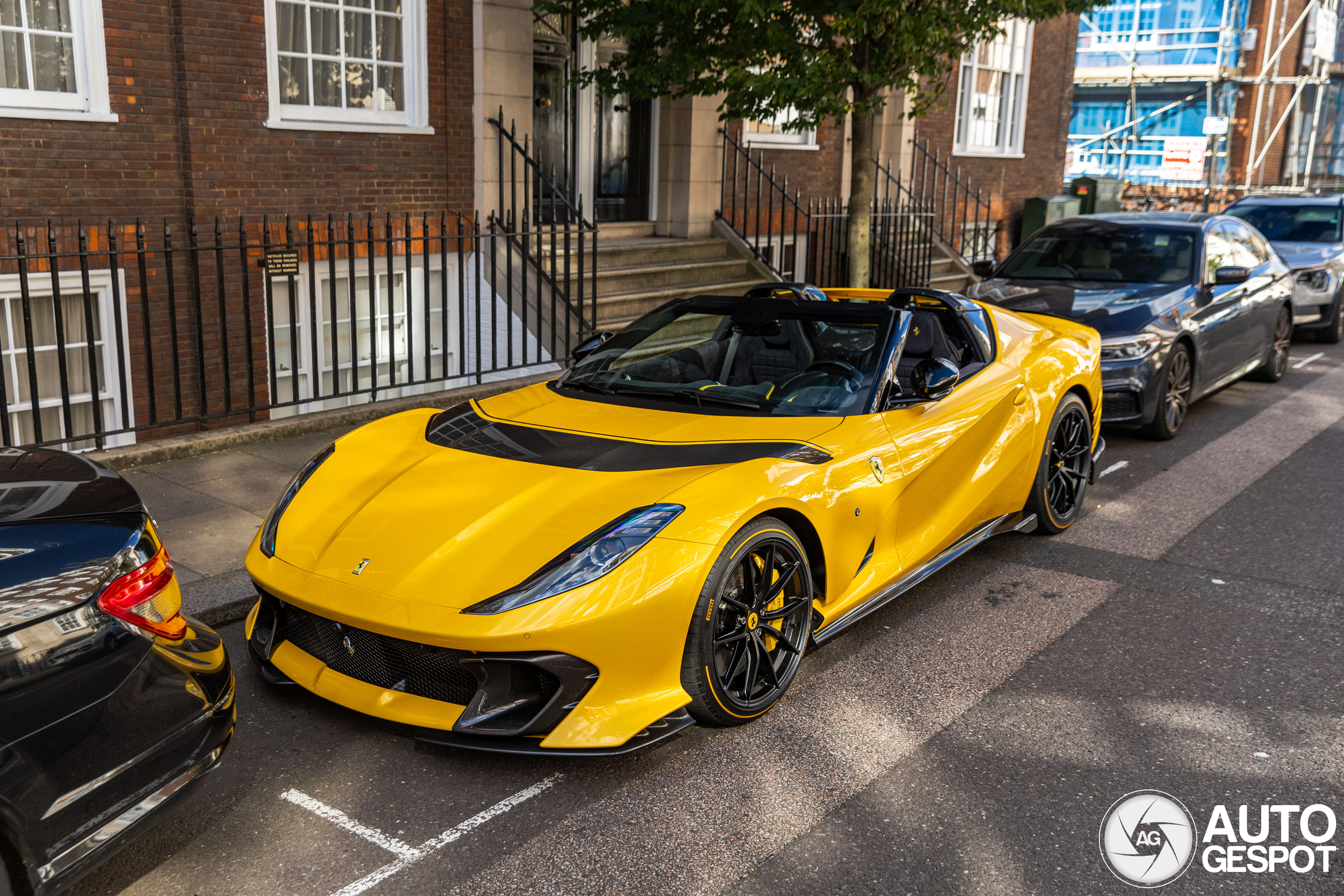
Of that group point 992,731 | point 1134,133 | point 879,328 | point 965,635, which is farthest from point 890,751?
point 1134,133

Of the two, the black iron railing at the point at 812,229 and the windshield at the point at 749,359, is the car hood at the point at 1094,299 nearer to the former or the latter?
the windshield at the point at 749,359

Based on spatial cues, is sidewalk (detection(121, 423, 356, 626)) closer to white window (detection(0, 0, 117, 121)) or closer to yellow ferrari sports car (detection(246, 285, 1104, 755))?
yellow ferrari sports car (detection(246, 285, 1104, 755))

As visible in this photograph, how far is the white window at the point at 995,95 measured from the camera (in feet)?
62.5

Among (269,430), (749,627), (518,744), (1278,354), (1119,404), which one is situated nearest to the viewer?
(518,744)

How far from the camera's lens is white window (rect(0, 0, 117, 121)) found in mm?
7879

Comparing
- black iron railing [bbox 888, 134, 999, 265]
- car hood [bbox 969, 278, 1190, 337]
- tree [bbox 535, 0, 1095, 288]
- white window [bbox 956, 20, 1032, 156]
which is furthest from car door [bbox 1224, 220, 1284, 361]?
white window [bbox 956, 20, 1032, 156]

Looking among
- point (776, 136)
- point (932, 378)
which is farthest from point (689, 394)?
point (776, 136)

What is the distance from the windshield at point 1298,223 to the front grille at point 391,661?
13.7m

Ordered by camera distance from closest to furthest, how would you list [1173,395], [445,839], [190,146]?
[445,839]
[190,146]
[1173,395]

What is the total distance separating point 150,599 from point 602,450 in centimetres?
187

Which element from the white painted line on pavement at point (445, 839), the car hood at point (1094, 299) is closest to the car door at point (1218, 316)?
the car hood at point (1094, 299)

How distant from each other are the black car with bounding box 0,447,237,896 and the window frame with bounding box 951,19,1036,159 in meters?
17.8

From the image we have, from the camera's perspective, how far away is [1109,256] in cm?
962

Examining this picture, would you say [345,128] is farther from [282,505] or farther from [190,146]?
[282,505]
